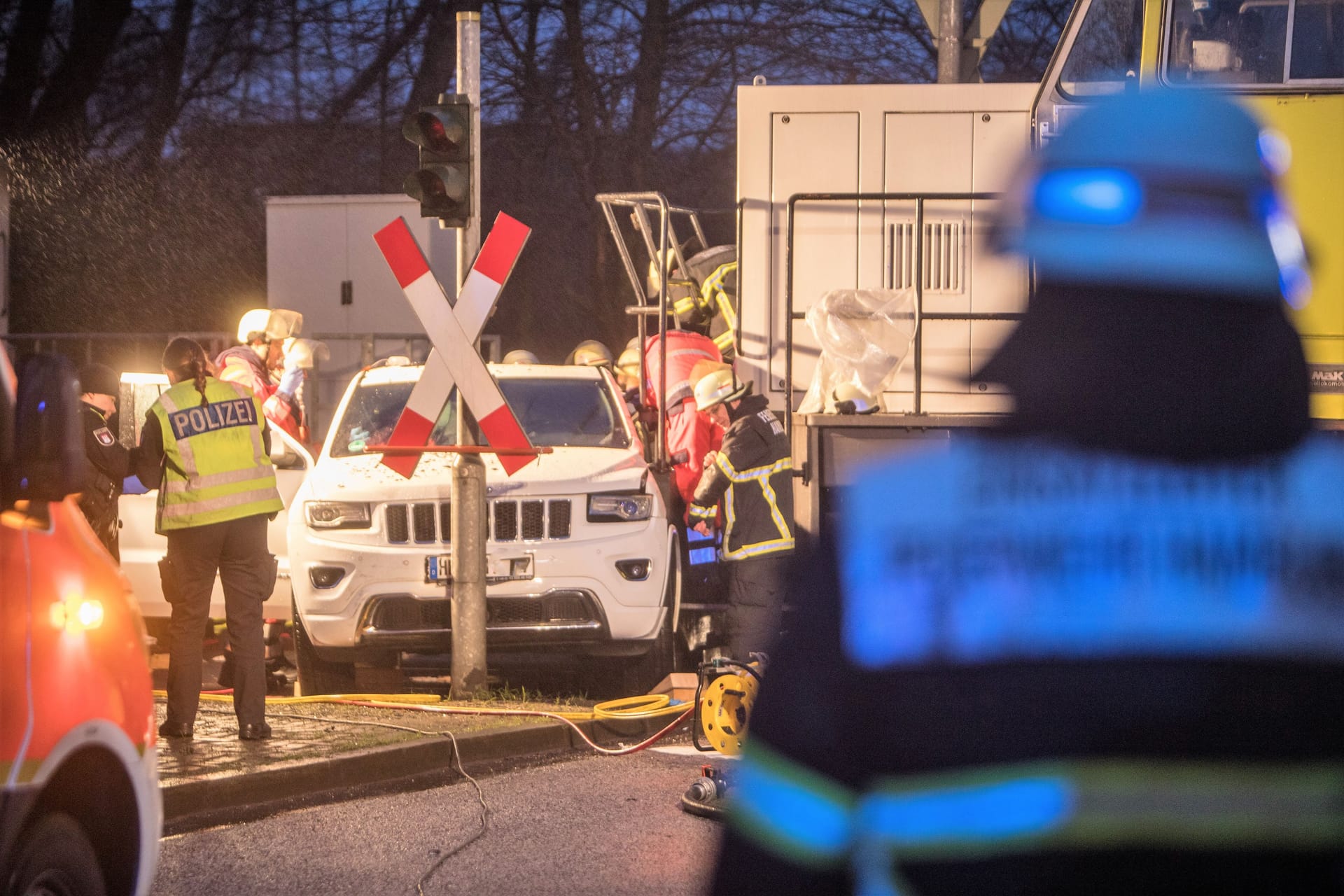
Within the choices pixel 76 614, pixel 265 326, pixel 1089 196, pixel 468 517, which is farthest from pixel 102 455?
pixel 1089 196

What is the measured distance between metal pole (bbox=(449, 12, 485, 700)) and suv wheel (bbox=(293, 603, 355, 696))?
101cm

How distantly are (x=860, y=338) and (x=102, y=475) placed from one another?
4.57 metres

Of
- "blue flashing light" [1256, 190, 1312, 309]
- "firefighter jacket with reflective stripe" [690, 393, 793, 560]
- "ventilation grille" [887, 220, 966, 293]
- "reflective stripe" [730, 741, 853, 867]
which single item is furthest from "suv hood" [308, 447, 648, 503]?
"reflective stripe" [730, 741, 853, 867]

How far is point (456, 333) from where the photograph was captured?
8797 mm

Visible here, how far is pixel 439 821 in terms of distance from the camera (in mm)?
6809

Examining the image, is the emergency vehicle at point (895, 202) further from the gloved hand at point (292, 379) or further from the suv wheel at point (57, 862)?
the suv wheel at point (57, 862)

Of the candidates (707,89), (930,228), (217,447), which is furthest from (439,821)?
(707,89)

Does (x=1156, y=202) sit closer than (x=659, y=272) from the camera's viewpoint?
Yes

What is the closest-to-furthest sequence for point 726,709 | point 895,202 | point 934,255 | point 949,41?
point 726,709
point 934,255
point 895,202
point 949,41

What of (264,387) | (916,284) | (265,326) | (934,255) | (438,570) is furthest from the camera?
(265,326)

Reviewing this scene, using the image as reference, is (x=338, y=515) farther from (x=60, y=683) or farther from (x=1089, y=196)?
(x=1089, y=196)

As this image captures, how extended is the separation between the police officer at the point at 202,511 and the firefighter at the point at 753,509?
2760 mm

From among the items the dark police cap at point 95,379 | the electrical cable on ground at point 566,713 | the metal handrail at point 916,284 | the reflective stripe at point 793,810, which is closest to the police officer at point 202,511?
the electrical cable on ground at point 566,713

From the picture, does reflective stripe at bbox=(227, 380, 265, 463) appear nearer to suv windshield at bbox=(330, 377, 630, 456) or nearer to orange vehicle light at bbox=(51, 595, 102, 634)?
suv windshield at bbox=(330, 377, 630, 456)
